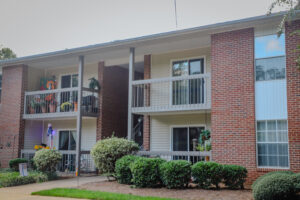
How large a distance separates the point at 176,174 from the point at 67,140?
9930 mm

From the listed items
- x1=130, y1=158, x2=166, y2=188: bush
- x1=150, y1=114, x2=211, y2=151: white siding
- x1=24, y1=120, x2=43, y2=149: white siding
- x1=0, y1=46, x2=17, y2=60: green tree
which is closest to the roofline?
x1=24, y1=120, x2=43, y2=149: white siding

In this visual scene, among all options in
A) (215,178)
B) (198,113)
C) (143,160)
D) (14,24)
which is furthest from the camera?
(14,24)

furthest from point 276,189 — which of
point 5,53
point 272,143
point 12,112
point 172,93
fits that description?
point 5,53

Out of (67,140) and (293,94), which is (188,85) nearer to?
(293,94)

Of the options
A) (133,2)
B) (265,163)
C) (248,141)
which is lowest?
(265,163)

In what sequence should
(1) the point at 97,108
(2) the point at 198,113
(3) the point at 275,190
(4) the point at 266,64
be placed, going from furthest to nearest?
(1) the point at 97,108 → (2) the point at 198,113 → (4) the point at 266,64 → (3) the point at 275,190

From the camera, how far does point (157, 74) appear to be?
16625 millimetres

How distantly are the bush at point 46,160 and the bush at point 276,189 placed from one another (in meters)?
9.22

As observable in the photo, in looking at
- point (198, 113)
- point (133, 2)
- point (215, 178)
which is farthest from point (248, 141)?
point (133, 2)

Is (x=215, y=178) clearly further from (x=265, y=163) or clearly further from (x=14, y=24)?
(x=14, y=24)

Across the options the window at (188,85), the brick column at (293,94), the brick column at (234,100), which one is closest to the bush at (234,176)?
the brick column at (234,100)

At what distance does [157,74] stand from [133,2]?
4652 millimetres

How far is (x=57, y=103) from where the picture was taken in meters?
18.4

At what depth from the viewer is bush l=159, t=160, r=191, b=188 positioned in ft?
36.1
